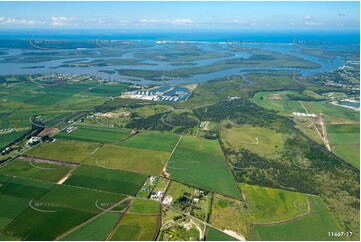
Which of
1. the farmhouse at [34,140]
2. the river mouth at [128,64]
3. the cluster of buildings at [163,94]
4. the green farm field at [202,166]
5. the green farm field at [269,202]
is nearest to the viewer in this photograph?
the green farm field at [269,202]

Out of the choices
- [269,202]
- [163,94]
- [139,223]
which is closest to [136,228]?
[139,223]

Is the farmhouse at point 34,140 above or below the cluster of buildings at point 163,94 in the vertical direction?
below

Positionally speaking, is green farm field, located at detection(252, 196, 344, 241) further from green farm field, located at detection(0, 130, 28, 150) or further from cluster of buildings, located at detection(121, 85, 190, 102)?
cluster of buildings, located at detection(121, 85, 190, 102)

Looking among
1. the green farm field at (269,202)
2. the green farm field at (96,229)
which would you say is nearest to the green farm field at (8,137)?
the green farm field at (96,229)

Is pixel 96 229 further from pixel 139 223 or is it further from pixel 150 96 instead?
pixel 150 96

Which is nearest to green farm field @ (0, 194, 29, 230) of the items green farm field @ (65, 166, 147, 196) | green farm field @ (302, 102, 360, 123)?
green farm field @ (65, 166, 147, 196)

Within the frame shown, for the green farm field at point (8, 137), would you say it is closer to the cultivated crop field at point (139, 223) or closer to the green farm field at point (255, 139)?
the cultivated crop field at point (139, 223)
